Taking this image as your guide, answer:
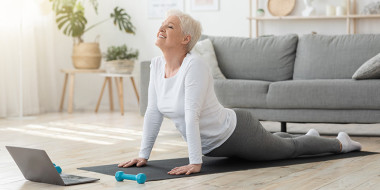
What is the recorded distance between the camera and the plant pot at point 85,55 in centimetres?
672

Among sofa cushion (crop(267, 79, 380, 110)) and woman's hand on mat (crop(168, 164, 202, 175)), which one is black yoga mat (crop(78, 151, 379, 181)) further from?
sofa cushion (crop(267, 79, 380, 110))

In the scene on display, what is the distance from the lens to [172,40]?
9.24ft

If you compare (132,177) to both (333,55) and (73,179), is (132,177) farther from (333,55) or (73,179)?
(333,55)

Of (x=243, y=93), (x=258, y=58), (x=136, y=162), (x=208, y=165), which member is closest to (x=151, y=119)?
(x=136, y=162)

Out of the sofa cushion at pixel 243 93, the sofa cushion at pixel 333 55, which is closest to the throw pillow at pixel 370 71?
the sofa cushion at pixel 333 55

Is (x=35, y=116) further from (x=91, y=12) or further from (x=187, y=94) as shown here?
(x=187, y=94)

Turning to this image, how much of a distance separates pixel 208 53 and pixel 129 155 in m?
1.73

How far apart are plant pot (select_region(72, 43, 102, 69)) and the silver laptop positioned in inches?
159

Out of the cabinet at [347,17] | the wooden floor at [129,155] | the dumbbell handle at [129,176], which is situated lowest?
the wooden floor at [129,155]

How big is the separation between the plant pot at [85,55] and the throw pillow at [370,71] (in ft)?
10.7

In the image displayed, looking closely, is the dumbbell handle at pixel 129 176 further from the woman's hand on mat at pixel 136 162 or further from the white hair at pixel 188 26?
the white hair at pixel 188 26

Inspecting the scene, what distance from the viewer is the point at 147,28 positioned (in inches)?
276

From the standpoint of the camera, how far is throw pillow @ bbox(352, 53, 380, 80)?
168 inches

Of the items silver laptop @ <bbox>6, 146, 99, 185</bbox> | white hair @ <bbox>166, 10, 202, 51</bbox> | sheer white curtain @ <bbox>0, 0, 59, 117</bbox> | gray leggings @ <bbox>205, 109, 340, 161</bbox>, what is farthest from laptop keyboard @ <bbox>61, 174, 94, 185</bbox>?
sheer white curtain @ <bbox>0, 0, 59, 117</bbox>
